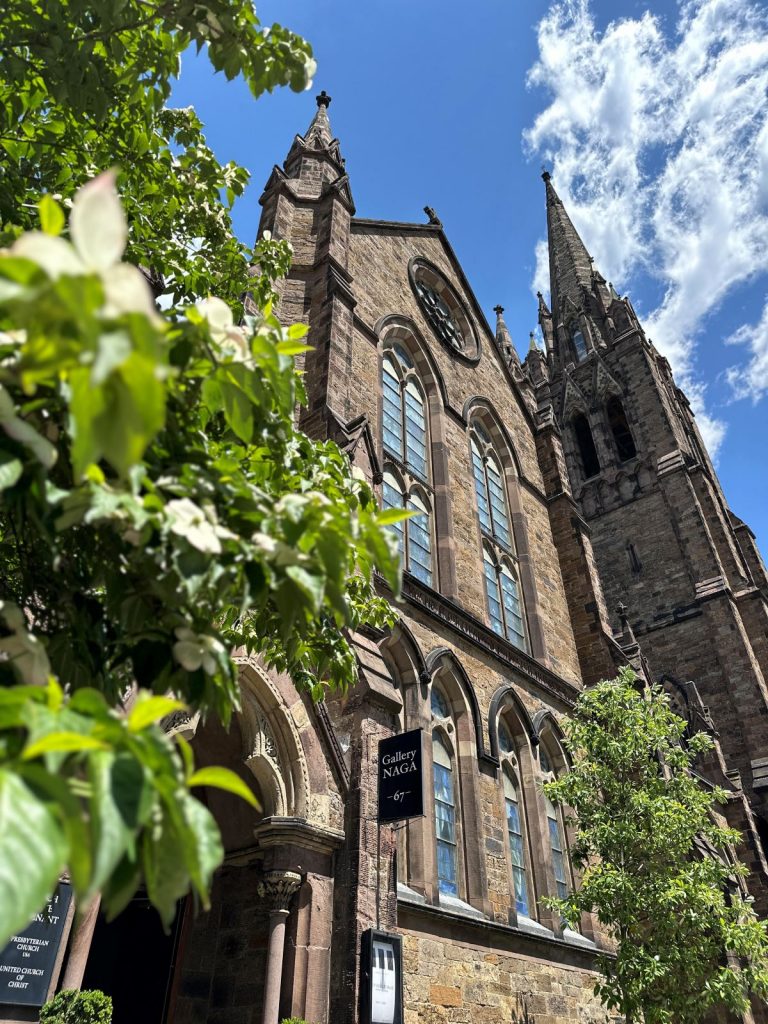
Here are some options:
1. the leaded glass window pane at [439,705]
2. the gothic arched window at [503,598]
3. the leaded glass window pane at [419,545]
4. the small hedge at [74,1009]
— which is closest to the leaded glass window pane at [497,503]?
the gothic arched window at [503,598]

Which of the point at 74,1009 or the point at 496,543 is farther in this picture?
the point at 496,543

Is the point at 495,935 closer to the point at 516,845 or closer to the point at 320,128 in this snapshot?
the point at 516,845

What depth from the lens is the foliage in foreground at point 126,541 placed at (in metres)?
1.20

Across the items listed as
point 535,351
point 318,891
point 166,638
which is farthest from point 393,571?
point 535,351

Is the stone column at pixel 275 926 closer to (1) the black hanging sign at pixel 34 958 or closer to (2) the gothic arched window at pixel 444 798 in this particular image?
(1) the black hanging sign at pixel 34 958

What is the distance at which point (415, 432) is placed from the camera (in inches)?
615

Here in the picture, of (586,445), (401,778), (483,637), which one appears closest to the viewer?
(401,778)

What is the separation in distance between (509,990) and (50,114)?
1108 cm

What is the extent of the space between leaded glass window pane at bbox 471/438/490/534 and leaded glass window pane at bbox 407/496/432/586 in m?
2.45

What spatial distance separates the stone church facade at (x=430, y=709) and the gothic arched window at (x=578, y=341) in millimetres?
25284

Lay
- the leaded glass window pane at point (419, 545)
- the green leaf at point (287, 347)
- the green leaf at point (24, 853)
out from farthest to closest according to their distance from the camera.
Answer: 1. the leaded glass window pane at point (419, 545)
2. the green leaf at point (287, 347)
3. the green leaf at point (24, 853)

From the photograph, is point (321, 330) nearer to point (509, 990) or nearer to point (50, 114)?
point (50, 114)

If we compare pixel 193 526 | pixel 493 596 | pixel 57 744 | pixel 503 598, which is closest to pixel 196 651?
pixel 193 526

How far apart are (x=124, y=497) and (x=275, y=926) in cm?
658
